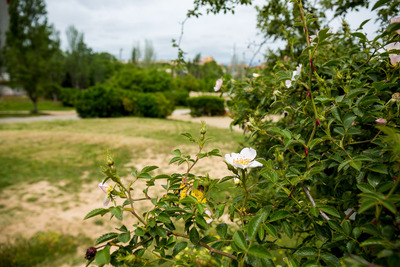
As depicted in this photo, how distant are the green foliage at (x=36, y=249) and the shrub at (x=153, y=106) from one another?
10766 mm

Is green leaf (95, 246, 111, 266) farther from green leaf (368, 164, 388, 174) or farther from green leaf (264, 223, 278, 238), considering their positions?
green leaf (368, 164, 388, 174)

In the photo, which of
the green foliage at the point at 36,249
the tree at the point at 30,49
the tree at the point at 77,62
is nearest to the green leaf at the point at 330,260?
the green foliage at the point at 36,249

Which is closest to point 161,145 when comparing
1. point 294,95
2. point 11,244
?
point 11,244

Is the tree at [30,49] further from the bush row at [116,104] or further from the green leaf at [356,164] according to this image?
the green leaf at [356,164]

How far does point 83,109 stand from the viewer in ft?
42.6

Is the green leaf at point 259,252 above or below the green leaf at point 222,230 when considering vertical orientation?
above

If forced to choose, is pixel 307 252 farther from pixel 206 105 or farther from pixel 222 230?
pixel 206 105

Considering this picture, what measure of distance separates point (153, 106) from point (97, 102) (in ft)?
9.35

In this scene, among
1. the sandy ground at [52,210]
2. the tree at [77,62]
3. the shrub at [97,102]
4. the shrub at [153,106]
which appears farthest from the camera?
the tree at [77,62]

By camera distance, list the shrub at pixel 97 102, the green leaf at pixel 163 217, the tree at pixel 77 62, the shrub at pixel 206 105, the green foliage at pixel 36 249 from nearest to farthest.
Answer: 1. the green leaf at pixel 163 217
2. the green foliage at pixel 36 249
3. the shrub at pixel 97 102
4. the shrub at pixel 206 105
5. the tree at pixel 77 62

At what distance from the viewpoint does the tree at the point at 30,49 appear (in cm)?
1452

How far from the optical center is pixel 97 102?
1298 cm

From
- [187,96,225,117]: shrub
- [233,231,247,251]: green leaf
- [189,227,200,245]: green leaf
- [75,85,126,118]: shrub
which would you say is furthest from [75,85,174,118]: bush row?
[233,231,247,251]: green leaf

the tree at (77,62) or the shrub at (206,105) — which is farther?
the tree at (77,62)
